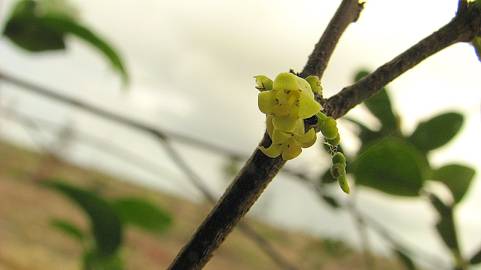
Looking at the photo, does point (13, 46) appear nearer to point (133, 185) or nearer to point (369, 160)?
point (369, 160)

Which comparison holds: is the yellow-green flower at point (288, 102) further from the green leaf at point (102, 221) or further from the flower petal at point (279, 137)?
the green leaf at point (102, 221)

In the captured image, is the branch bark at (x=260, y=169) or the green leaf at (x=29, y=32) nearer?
the branch bark at (x=260, y=169)

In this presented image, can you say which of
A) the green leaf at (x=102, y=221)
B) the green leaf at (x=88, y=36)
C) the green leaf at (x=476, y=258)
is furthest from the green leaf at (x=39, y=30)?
the green leaf at (x=476, y=258)

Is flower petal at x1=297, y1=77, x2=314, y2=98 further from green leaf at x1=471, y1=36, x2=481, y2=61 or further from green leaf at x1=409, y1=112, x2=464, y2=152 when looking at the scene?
green leaf at x1=409, y1=112, x2=464, y2=152

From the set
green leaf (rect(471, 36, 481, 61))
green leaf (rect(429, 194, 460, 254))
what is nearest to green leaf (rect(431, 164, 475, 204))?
green leaf (rect(429, 194, 460, 254))

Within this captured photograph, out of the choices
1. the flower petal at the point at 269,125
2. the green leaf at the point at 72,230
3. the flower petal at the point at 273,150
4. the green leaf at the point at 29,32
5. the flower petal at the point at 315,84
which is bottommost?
the green leaf at the point at 72,230

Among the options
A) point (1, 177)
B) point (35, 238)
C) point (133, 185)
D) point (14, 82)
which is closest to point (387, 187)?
point (14, 82)

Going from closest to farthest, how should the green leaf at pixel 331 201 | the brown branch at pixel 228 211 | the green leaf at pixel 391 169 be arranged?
1. the brown branch at pixel 228 211
2. the green leaf at pixel 391 169
3. the green leaf at pixel 331 201
